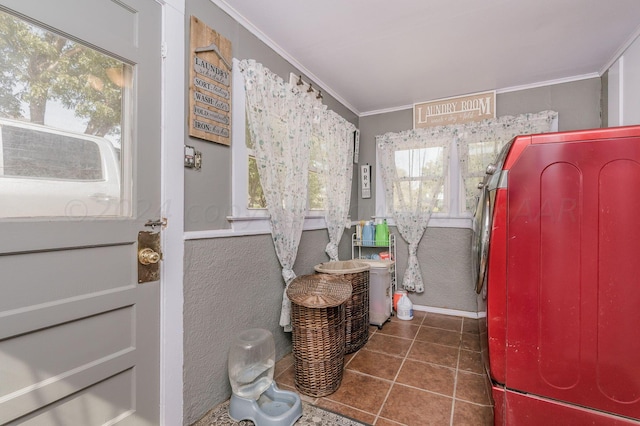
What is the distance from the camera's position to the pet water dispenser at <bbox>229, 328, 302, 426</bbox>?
1.55m

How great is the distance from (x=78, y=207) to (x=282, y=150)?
1.31 m

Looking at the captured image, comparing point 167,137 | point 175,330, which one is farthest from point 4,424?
point 167,137

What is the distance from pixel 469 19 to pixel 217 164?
1.93 m

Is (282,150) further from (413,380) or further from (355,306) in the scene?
(413,380)

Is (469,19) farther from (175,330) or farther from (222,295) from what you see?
(175,330)

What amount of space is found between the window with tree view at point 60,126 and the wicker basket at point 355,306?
1630 mm

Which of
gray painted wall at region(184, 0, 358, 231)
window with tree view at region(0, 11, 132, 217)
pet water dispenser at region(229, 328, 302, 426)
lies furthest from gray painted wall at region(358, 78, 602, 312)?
window with tree view at region(0, 11, 132, 217)

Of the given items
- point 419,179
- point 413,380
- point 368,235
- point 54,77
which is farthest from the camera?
point 368,235

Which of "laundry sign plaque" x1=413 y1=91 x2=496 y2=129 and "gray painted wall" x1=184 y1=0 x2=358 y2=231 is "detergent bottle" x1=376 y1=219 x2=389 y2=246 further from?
"gray painted wall" x1=184 y1=0 x2=358 y2=231

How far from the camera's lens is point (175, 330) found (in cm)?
147

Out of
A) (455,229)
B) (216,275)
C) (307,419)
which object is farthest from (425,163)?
(307,419)

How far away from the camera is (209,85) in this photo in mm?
1646

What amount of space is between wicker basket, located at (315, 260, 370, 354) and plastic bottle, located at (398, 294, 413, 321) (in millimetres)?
684

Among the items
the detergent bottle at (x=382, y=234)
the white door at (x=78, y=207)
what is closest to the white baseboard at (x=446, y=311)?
the detergent bottle at (x=382, y=234)
